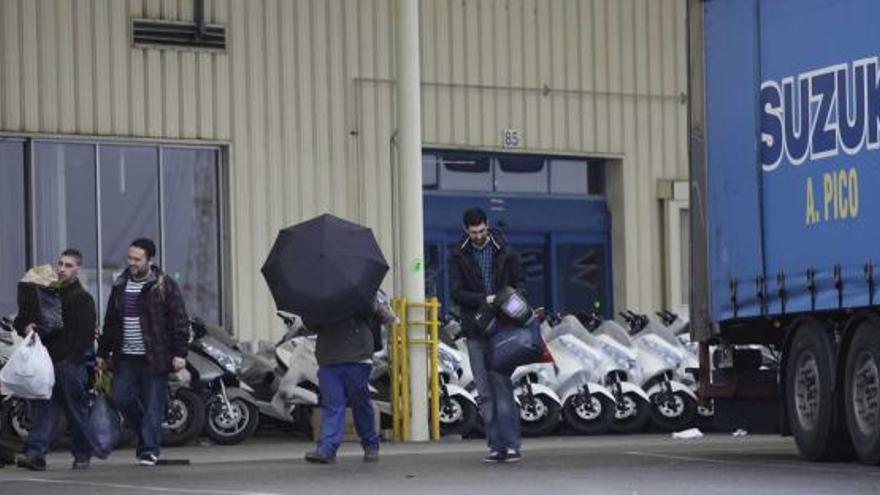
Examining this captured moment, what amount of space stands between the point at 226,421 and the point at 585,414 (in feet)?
13.2

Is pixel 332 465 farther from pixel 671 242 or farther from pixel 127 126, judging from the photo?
pixel 671 242

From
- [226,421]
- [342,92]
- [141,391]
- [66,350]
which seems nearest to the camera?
[66,350]

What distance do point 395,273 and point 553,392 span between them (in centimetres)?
504

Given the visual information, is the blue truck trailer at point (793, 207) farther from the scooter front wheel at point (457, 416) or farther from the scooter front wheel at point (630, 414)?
the scooter front wheel at point (630, 414)

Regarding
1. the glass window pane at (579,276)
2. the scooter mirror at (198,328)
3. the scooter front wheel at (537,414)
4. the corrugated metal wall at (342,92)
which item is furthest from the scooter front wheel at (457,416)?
the glass window pane at (579,276)

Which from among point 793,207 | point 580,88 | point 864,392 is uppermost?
point 580,88

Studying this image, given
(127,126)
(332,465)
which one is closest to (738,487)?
(332,465)

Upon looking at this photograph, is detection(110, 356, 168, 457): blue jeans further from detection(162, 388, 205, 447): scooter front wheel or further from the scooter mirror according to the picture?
the scooter mirror

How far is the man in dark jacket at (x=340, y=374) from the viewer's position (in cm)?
1717

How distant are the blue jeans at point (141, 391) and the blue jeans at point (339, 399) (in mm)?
1280

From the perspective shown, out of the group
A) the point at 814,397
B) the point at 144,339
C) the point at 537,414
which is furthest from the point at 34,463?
the point at 537,414

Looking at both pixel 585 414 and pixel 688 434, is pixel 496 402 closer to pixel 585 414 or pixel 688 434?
pixel 585 414

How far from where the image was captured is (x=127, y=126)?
2661 cm

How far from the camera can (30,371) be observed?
56.1 feet
